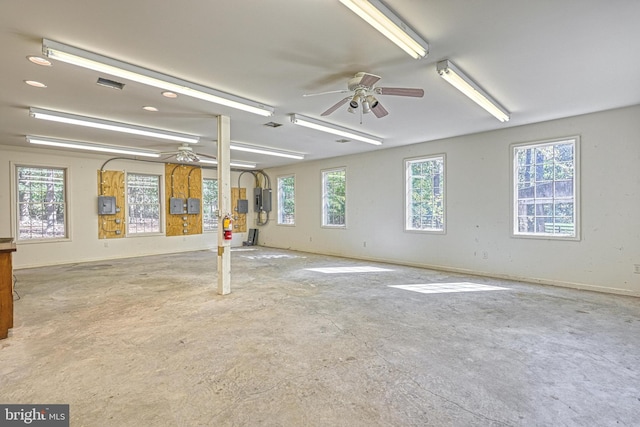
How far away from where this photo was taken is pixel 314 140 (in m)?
6.79

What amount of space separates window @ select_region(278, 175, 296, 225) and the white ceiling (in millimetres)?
5344

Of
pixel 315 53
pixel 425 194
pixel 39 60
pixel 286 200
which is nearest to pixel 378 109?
pixel 315 53

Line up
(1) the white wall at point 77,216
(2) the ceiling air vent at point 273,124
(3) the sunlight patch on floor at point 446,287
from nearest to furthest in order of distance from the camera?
(3) the sunlight patch on floor at point 446,287
(2) the ceiling air vent at point 273,124
(1) the white wall at point 77,216

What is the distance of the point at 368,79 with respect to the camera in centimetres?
314

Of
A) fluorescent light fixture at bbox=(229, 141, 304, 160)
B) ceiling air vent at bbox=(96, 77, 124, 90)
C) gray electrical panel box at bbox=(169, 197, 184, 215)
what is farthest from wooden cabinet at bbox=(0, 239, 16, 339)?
gray electrical panel box at bbox=(169, 197, 184, 215)

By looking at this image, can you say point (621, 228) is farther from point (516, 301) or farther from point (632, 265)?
point (516, 301)

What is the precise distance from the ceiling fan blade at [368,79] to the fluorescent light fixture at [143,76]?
5.81ft

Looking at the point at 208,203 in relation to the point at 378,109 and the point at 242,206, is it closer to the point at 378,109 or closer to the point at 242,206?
the point at 242,206

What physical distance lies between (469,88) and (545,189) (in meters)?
2.91

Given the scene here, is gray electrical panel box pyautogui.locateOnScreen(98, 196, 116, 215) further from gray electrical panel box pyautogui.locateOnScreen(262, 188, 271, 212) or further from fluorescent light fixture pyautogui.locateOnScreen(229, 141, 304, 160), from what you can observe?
gray electrical panel box pyautogui.locateOnScreen(262, 188, 271, 212)

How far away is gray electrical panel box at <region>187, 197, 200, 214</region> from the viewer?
9.85m

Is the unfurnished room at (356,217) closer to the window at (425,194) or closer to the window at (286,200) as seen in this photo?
the window at (425,194)

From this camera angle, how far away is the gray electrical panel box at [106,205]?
26.9ft

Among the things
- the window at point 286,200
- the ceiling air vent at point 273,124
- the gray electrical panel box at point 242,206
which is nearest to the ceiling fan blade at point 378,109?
the ceiling air vent at point 273,124
